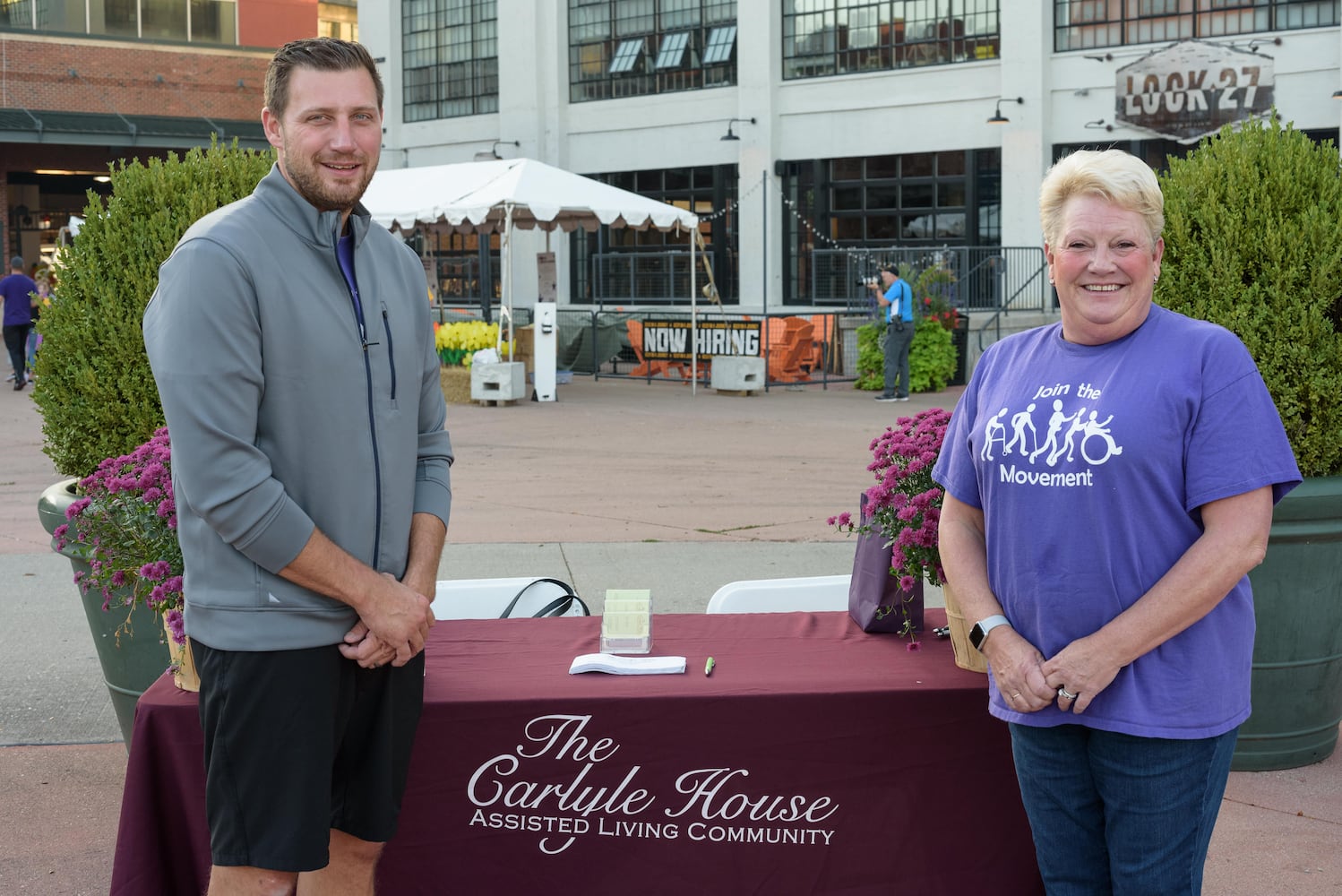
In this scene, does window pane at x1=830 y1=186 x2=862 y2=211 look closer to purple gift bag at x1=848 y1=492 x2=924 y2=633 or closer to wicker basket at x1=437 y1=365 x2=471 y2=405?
wicker basket at x1=437 y1=365 x2=471 y2=405

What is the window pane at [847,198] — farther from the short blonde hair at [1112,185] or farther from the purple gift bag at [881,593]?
the short blonde hair at [1112,185]

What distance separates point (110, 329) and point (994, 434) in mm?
3111

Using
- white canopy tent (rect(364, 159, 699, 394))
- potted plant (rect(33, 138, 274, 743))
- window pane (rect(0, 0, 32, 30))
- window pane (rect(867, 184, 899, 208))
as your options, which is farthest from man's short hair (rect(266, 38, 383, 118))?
window pane (rect(0, 0, 32, 30))

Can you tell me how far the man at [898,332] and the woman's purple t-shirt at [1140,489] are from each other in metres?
15.9

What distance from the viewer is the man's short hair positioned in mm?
2613

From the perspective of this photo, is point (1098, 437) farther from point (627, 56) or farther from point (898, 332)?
point (627, 56)

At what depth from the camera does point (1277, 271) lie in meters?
4.45

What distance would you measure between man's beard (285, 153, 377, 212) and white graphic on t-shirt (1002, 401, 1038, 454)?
1273 mm

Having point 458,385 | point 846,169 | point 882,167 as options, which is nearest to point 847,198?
point 846,169

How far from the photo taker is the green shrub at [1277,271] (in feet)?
14.6

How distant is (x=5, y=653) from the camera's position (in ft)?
20.4

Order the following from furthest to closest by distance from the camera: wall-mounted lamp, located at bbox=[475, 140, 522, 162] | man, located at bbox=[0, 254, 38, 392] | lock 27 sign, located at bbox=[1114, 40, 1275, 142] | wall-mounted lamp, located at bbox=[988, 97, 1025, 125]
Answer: wall-mounted lamp, located at bbox=[475, 140, 522, 162] → wall-mounted lamp, located at bbox=[988, 97, 1025, 125] → lock 27 sign, located at bbox=[1114, 40, 1275, 142] → man, located at bbox=[0, 254, 38, 392]

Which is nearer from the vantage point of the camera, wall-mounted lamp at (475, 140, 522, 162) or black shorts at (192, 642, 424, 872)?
black shorts at (192, 642, 424, 872)

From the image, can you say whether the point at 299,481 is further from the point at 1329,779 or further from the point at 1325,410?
the point at 1329,779
